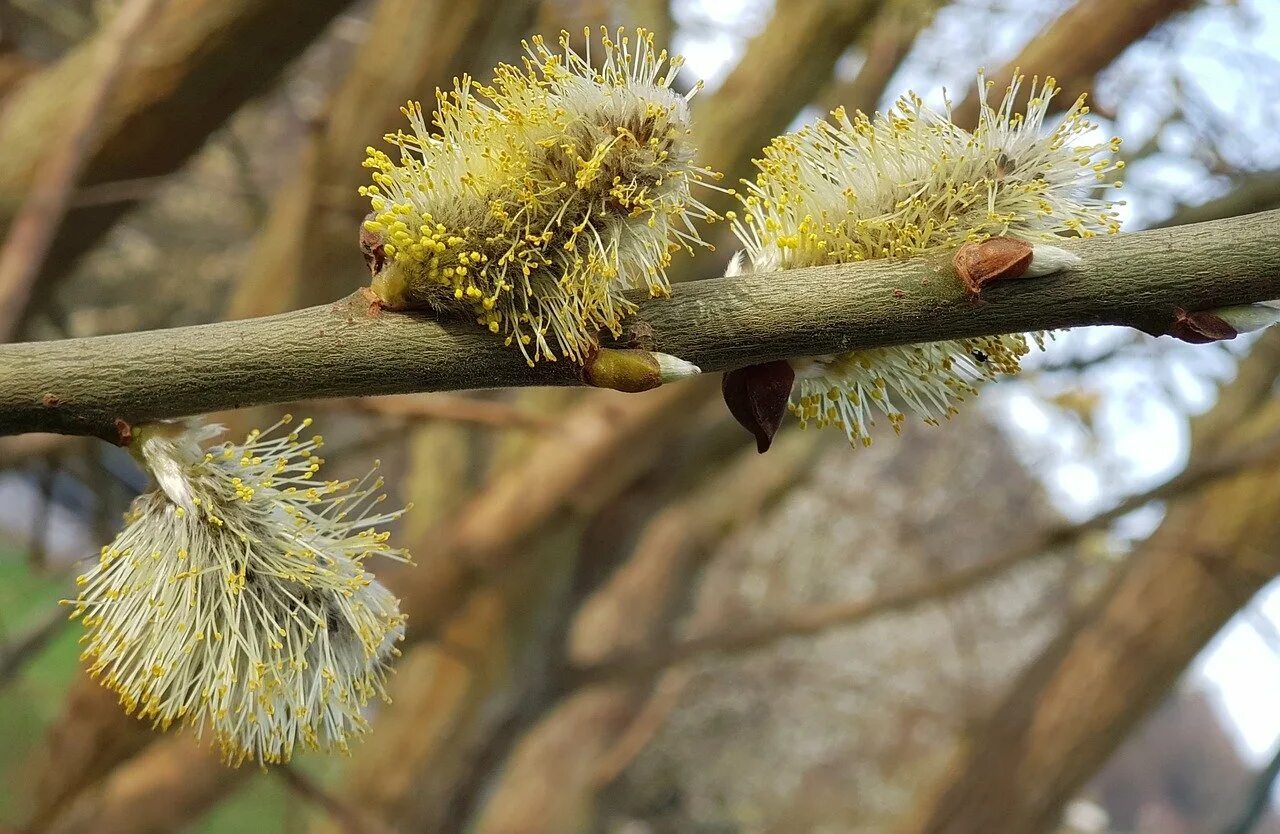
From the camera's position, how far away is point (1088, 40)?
2.18m

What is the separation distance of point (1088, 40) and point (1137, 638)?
5.39 ft

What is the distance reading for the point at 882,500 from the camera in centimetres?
599

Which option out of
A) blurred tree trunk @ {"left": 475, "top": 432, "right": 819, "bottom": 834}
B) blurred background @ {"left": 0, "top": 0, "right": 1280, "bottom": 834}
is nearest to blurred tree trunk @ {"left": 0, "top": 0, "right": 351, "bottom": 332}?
blurred background @ {"left": 0, "top": 0, "right": 1280, "bottom": 834}

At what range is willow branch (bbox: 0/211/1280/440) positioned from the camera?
0.71 metres

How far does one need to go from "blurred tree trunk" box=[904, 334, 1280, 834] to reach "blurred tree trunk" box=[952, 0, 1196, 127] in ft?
3.50

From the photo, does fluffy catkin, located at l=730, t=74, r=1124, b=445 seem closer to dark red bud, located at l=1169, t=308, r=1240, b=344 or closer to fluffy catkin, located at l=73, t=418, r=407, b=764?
dark red bud, located at l=1169, t=308, r=1240, b=344

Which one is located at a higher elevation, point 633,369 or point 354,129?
point 354,129

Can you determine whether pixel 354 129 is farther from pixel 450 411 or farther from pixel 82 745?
pixel 82 745

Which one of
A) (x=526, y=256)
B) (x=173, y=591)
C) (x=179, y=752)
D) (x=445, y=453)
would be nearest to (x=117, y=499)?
(x=445, y=453)

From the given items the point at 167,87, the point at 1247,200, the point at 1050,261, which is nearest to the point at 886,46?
the point at 1247,200

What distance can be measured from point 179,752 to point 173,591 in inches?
78.4

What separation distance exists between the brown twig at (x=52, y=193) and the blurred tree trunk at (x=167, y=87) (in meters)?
0.05

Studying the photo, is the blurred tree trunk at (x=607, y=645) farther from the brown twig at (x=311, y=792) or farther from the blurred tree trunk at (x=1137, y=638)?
the brown twig at (x=311, y=792)

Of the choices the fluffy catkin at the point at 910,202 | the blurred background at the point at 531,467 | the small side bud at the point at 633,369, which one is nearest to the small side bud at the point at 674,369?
the small side bud at the point at 633,369
